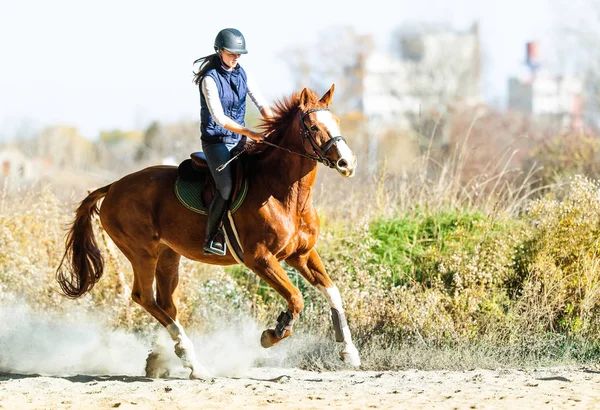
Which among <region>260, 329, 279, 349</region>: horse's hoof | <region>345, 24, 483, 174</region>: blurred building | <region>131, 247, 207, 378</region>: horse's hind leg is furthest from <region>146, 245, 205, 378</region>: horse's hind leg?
<region>345, 24, 483, 174</region>: blurred building

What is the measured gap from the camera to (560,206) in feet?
35.9

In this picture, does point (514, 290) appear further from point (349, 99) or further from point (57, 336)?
point (349, 99)

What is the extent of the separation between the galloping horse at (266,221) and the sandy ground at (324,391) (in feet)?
1.51

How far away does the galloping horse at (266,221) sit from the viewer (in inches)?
320

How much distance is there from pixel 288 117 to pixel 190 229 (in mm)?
1487

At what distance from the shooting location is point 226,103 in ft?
28.2

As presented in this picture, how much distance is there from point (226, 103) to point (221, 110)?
0.24 metres

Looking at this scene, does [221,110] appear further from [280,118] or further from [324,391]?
[324,391]

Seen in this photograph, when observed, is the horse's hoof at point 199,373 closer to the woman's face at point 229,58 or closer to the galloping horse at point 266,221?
the galloping horse at point 266,221

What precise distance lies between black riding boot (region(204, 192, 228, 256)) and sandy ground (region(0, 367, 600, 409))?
4.03ft

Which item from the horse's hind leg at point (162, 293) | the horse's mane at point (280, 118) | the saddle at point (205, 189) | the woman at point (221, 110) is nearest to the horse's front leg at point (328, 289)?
the saddle at point (205, 189)

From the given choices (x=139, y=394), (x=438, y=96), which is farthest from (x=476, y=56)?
(x=139, y=394)

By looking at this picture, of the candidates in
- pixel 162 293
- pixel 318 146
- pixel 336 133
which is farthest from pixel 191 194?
pixel 336 133

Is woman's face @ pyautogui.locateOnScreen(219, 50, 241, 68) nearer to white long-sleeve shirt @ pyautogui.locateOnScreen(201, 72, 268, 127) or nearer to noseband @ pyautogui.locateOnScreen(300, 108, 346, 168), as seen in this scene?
white long-sleeve shirt @ pyautogui.locateOnScreen(201, 72, 268, 127)
